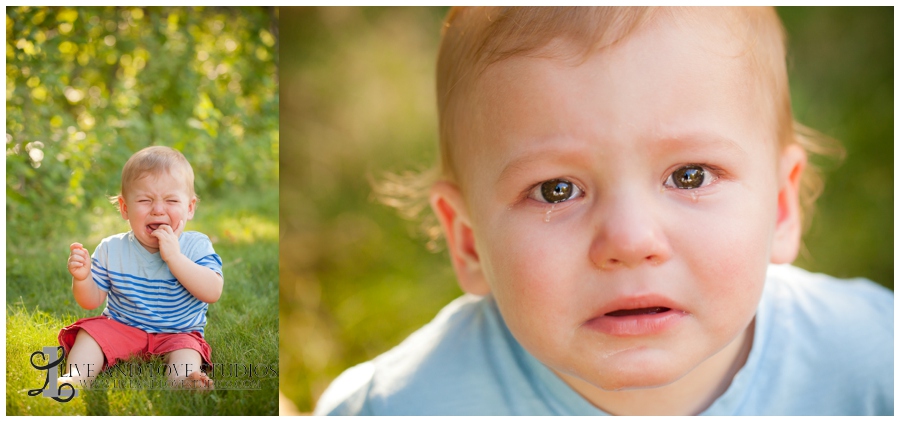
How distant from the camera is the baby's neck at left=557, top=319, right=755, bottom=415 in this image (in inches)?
61.9

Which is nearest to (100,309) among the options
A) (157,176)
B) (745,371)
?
(157,176)

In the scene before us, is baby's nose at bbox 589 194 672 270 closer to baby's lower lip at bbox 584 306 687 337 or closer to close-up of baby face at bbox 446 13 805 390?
close-up of baby face at bbox 446 13 805 390

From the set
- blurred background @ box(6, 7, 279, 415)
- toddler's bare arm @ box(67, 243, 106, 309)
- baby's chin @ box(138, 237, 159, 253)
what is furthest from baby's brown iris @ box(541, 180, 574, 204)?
toddler's bare arm @ box(67, 243, 106, 309)

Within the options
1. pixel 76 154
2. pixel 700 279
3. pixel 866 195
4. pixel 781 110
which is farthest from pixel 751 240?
pixel 76 154

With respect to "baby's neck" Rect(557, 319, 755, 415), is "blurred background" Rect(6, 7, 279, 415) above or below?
above

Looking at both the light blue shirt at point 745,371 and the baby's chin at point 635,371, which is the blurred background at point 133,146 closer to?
the light blue shirt at point 745,371

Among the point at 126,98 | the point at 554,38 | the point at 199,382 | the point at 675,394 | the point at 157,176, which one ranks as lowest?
the point at 675,394

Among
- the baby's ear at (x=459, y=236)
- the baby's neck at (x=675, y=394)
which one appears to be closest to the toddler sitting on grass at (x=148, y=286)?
the baby's ear at (x=459, y=236)

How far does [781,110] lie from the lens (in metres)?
1.48

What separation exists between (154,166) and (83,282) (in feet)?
0.94

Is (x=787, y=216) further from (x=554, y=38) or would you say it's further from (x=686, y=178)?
(x=554, y=38)

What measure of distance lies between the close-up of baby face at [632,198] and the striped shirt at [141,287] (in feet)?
2.22

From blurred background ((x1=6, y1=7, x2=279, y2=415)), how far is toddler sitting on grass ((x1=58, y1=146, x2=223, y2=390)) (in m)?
0.03

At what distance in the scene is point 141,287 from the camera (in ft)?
4.90
